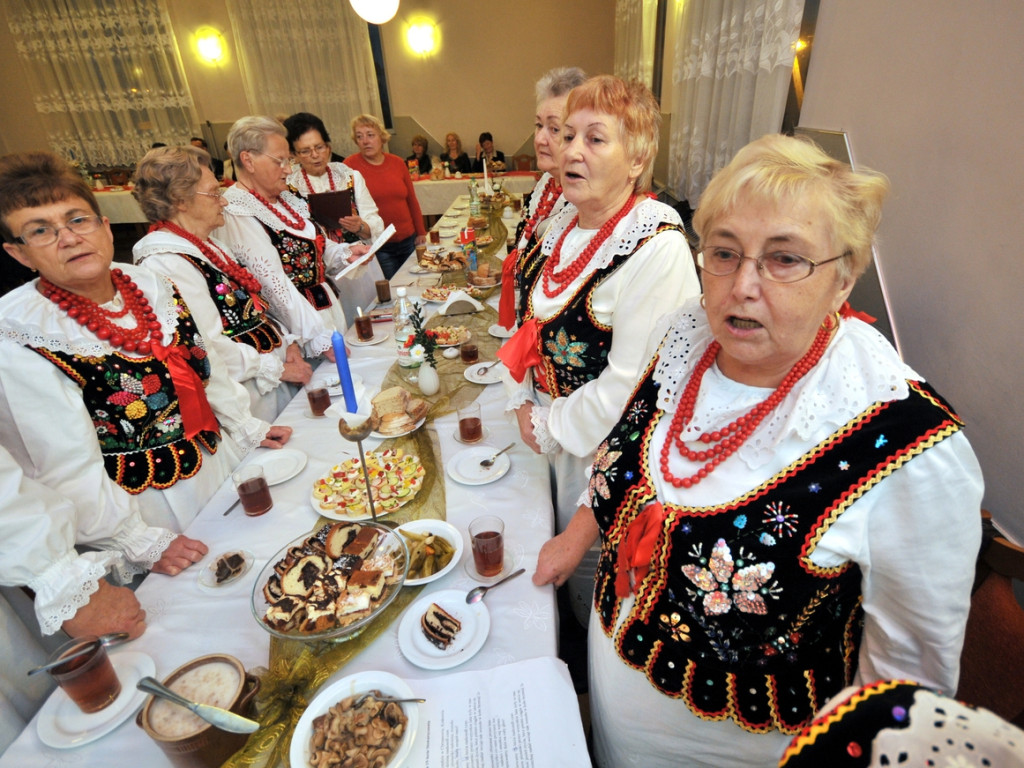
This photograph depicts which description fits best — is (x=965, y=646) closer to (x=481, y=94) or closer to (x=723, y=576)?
(x=723, y=576)

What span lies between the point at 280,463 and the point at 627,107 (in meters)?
1.60

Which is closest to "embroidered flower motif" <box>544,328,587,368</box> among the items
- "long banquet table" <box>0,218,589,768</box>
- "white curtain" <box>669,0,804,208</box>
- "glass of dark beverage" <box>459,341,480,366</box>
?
"long banquet table" <box>0,218,589,768</box>

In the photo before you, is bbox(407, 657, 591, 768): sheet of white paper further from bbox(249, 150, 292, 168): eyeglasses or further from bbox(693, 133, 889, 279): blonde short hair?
bbox(249, 150, 292, 168): eyeglasses

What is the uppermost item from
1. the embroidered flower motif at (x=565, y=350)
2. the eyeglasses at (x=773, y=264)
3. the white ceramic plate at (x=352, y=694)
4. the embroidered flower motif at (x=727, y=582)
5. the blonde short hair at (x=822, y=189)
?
the blonde short hair at (x=822, y=189)

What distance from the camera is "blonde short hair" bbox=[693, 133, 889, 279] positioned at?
86 centimetres

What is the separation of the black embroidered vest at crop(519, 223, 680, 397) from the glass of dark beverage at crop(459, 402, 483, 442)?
10.9 inches

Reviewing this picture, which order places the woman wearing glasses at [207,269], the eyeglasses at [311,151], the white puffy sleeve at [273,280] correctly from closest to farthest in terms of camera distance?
the woman wearing glasses at [207,269]
the white puffy sleeve at [273,280]
the eyeglasses at [311,151]

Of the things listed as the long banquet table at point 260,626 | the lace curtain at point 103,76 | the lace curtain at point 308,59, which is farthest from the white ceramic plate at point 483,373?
the lace curtain at point 103,76

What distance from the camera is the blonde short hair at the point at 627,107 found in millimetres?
1506

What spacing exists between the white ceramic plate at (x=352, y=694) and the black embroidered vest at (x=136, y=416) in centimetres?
114

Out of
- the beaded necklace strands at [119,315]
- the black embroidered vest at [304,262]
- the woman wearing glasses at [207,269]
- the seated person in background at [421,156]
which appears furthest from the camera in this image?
the seated person in background at [421,156]

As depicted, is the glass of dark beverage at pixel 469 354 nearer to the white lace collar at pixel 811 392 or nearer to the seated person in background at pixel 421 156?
the white lace collar at pixel 811 392

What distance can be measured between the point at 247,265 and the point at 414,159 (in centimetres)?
657

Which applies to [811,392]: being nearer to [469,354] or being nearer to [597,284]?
[597,284]
